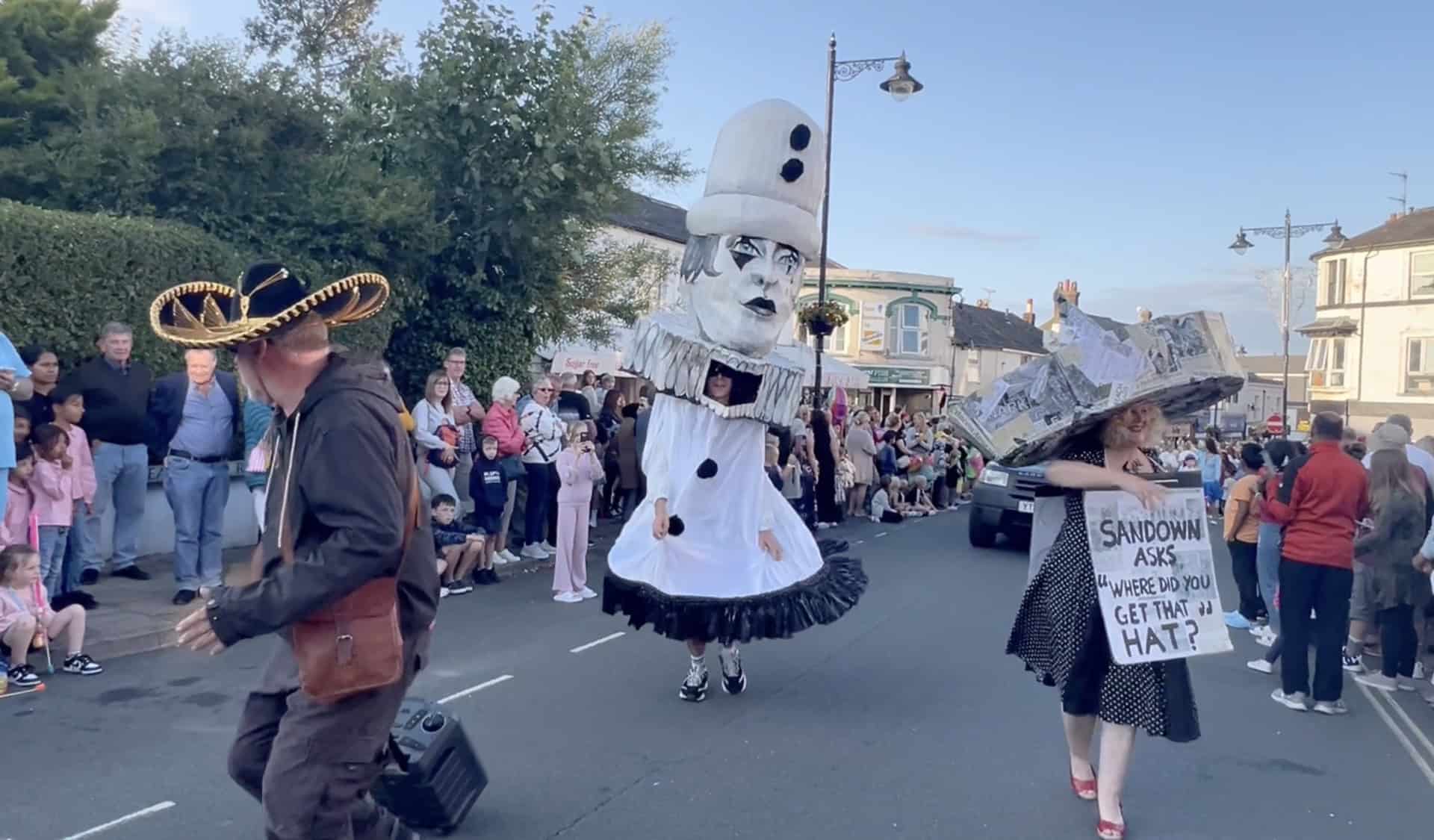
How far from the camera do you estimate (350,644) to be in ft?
9.58

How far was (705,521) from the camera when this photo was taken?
621cm

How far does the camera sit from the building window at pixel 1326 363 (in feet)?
148

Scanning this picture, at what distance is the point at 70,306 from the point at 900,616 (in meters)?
7.45

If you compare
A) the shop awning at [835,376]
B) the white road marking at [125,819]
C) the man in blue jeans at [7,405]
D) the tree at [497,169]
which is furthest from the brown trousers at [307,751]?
the shop awning at [835,376]

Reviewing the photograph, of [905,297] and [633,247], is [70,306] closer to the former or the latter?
[633,247]

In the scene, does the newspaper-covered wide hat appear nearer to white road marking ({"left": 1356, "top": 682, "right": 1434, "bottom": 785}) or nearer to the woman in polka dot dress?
the woman in polka dot dress

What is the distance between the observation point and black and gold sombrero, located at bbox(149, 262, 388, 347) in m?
3.04

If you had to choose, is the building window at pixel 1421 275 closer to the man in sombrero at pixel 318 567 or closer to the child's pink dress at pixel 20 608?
the child's pink dress at pixel 20 608

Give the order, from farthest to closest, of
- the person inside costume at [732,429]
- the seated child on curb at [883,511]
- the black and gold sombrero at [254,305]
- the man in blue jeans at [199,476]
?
A: the seated child on curb at [883,511] → the man in blue jeans at [199,476] → the person inside costume at [732,429] → the black and gold sombrero at [254,305]

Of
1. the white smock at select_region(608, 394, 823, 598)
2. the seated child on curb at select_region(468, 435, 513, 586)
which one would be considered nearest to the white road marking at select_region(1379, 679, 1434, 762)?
the white smock at select_region(608, 394, 823, 598)

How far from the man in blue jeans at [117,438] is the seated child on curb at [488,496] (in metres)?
2.66

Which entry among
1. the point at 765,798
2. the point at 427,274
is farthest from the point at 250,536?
the point at 765,798

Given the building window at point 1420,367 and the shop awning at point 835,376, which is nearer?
the shop awning at point 835,376

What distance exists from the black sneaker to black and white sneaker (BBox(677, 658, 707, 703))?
3.53 m
